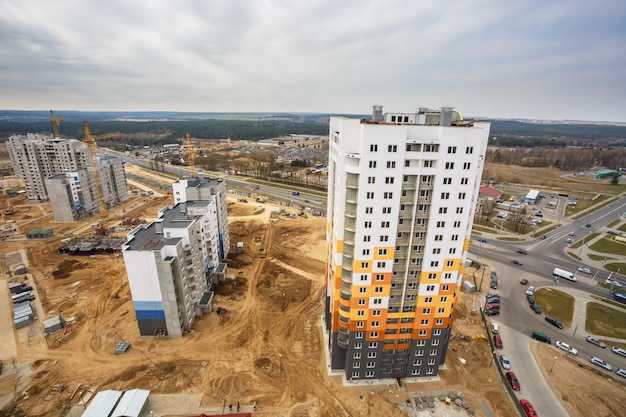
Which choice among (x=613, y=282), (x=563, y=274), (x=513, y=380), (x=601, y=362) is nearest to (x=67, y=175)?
(x=513, y=380)

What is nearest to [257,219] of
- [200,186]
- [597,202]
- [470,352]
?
[200,186]

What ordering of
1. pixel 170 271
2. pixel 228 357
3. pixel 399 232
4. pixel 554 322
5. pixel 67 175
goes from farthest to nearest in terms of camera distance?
pixel 67 175 < pixel 554 322 < pixel 228 357 < pixel 170 271 < pixel 399 232

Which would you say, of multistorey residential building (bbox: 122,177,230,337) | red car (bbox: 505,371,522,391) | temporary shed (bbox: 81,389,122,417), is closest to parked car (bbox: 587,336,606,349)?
red car (bbox: 505,371,522,391)

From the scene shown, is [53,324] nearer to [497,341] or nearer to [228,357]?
[228,357]

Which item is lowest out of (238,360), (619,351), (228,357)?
(619,351)

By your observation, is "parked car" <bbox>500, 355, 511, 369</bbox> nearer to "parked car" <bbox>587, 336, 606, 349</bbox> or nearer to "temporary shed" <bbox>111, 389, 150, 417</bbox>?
"parked car" <bbox>587, 336, 606, 349</bbox>

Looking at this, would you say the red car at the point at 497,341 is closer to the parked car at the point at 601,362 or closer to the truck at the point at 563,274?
the parked car at the point at 601,362
